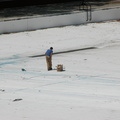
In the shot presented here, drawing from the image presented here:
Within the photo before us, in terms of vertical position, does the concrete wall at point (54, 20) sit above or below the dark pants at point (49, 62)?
above

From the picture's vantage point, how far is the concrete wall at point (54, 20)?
3888 centimetres

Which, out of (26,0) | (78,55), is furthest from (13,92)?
(26,0)

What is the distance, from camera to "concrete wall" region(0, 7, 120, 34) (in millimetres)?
38875

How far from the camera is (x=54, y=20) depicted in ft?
133

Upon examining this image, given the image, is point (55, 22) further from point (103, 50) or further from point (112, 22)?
point (103, 50)

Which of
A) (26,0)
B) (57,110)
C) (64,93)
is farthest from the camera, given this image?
(26,0)

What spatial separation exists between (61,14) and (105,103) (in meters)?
21.2

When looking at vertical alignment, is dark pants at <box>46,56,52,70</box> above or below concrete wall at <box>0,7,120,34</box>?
below

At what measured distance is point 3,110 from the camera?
823 inches

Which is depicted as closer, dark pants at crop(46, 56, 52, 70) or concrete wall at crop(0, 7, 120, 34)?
dark pants at crop(46, 56, 52, 70)

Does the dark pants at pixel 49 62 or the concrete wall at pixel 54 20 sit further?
the concrete wall at pixel 54 20

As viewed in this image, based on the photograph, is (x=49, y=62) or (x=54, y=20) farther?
(x=54, y=20)

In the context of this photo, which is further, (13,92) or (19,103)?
(13,92)

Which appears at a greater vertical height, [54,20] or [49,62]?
[54,20]
